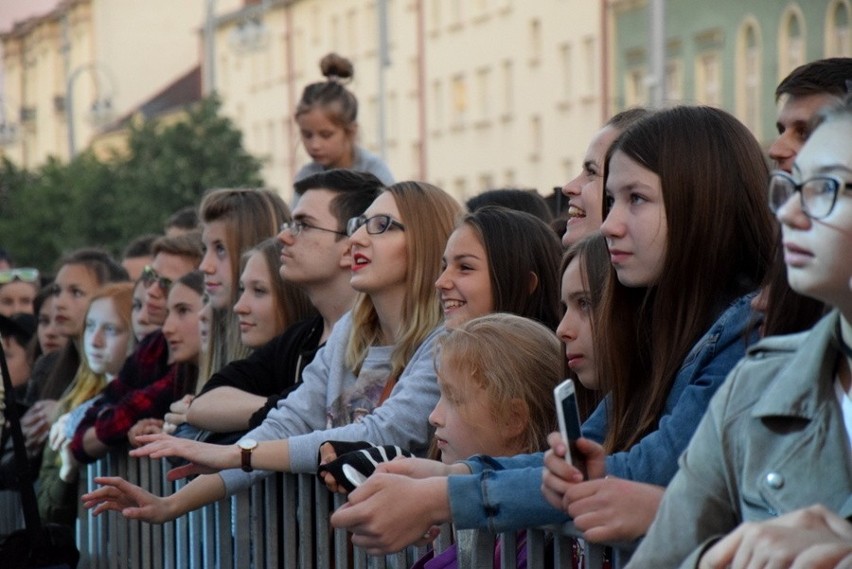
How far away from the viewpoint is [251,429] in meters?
6.70

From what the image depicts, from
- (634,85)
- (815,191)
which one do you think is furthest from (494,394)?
(634,85)

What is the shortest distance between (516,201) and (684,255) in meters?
2.64

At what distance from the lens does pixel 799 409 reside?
304cm

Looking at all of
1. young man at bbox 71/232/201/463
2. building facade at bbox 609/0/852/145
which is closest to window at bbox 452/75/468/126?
building facade at bbox 609/0/852/145

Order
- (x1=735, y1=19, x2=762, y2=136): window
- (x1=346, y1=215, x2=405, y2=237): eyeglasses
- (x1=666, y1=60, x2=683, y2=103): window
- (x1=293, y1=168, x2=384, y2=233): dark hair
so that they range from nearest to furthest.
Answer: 1. (x1=346, y1=215, x2=405, y2=237): eyeglasses
2. (x1=293, y1=168, x2=384, y2=233): dark hair
3. (x1=735, y1=19, x2=762, y2=136): window
4. (x1=666, y1=60, x2=683, y2=103): window

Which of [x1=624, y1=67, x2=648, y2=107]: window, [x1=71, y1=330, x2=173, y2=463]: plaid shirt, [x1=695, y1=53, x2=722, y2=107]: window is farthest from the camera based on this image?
[x1=624, y1=67, x2=648, y2=107]: window

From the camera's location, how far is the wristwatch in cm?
574

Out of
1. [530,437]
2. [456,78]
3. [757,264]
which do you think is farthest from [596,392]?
[456,78]

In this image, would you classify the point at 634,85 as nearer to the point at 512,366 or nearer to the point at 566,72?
the point at 566,72

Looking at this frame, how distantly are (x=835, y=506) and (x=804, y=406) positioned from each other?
0.53 feet

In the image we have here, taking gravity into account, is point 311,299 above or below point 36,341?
above

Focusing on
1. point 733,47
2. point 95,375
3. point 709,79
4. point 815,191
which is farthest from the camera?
point 709,79

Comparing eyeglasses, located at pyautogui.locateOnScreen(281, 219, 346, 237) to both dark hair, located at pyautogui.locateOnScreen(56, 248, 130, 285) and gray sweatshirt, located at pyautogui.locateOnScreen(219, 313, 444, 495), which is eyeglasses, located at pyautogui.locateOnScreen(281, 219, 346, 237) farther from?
dark hair, located at pyautogui.locateOnScreen(56, 248, 130, 285)

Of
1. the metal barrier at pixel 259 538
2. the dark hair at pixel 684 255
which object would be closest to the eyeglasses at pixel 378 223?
the metal barrier at pixel 259 538
